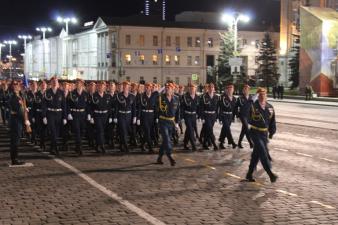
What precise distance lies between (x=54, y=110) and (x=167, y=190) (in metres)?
6.31

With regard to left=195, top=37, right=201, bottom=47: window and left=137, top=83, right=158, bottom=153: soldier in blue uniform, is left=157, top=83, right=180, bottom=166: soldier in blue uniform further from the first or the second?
left=195, top=37, right=201, bottom=47: window

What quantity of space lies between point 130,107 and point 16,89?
154 inches

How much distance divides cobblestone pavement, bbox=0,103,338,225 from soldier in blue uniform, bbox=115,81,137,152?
598mm

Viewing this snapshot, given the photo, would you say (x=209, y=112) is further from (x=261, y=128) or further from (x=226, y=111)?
(x=261, y=128)

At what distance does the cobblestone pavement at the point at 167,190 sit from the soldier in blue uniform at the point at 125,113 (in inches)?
23.5

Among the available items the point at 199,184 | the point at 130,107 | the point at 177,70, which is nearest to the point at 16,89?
the point at 130,107

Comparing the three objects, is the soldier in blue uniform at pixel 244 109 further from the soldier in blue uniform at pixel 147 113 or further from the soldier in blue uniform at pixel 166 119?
the soldier in blue uniform at pixel 166 119

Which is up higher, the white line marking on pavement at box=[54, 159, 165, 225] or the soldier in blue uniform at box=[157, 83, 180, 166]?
the soldier in blue uniform at box=[157, 83, 180, 166]

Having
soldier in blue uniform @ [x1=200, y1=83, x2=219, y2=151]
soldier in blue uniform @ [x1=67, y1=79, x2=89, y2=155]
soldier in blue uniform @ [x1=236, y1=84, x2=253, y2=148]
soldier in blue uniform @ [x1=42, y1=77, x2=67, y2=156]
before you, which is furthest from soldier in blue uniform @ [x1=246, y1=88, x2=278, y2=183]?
soldier in blue uniform @ [x1=42, y1=77, x2=67, y2=156]

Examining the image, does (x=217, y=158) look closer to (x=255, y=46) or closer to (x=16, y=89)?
(x=16, y=89)

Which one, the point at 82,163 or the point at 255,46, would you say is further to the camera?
the point at 255,46

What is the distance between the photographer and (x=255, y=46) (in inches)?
3976

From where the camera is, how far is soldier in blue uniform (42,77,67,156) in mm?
16047

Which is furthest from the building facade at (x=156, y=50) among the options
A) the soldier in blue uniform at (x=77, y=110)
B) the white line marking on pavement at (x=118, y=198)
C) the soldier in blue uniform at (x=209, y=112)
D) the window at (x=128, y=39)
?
the white line marking on pavement at (x=118, y=198)
